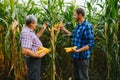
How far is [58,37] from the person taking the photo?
16.9ft

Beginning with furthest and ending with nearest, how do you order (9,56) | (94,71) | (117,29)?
(94,71), (117,29), (9,56)

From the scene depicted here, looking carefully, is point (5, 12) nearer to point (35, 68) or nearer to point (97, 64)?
point (35, 68)

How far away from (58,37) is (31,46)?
1083 mm

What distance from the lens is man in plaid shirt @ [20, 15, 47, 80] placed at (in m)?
4.05

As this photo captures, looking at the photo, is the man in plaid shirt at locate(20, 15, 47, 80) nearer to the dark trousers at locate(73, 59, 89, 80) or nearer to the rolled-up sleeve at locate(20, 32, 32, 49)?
the rolled-up sleeve at locate(20, 32, 32, 49)

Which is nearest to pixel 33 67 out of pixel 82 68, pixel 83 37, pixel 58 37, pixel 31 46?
pixel 31 46

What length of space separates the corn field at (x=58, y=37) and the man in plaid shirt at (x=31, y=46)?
55 cm

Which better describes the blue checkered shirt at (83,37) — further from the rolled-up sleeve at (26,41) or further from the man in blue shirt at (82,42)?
the rolled-up sleeve at (26,41)

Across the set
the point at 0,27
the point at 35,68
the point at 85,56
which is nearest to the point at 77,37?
the point at 85,56

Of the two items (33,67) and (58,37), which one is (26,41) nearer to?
(33,67)

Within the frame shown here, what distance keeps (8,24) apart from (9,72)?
2.25ft

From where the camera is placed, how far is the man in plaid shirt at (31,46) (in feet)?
13.3

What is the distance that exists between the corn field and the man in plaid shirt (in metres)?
0.55

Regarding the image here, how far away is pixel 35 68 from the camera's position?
13.7 feet
